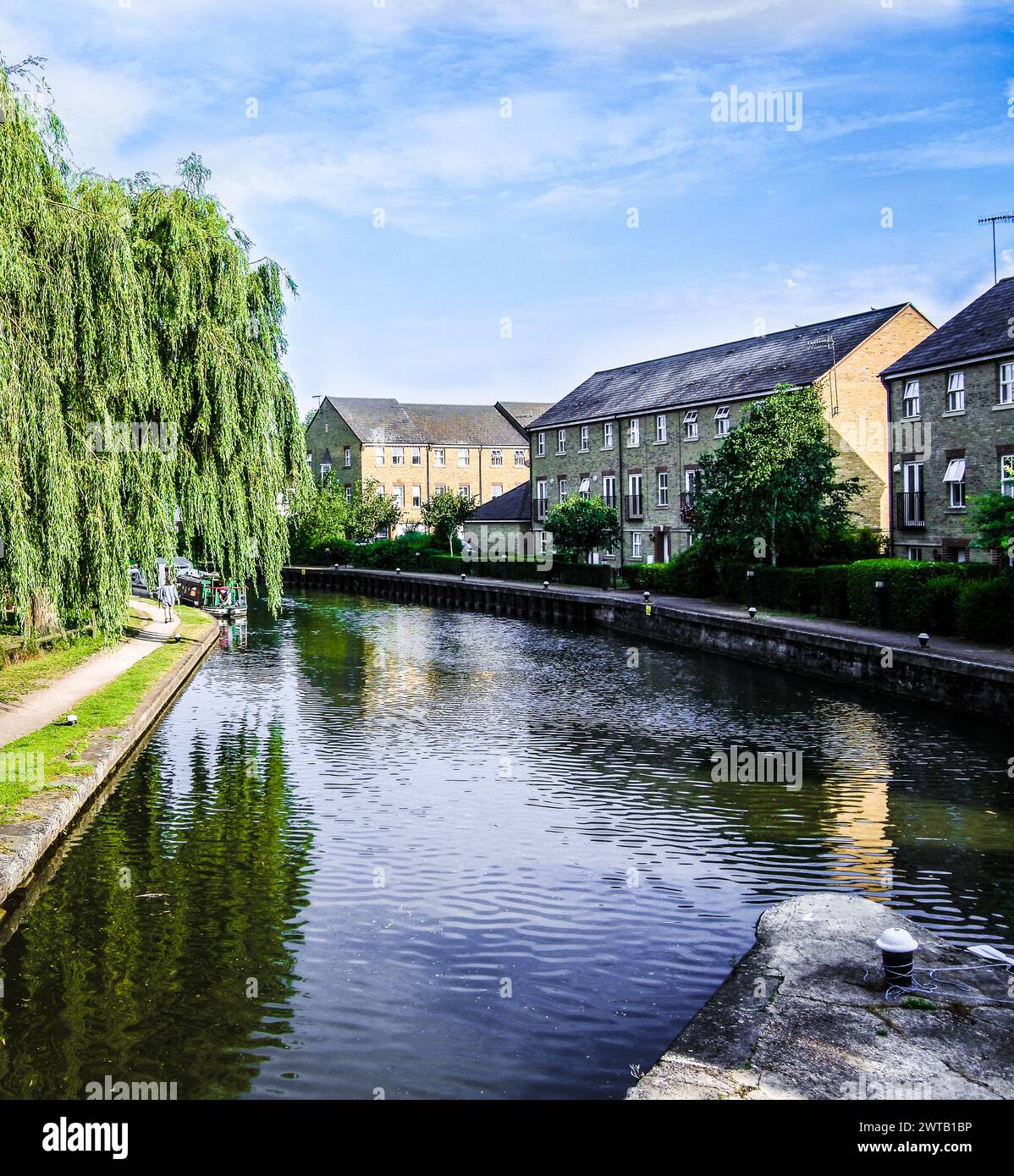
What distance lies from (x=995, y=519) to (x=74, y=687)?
62.2ft

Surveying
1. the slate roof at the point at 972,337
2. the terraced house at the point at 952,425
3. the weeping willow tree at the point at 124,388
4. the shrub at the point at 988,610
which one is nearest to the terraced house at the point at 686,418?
the terraced house at the point at 952,425

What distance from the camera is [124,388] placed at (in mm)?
16062

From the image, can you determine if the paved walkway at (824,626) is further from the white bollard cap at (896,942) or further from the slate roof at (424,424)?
the slate roof at (424,424)

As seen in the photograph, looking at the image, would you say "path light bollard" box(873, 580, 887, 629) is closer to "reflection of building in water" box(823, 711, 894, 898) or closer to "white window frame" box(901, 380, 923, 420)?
"reflection of building in water" box(823, 711, 894, 898)

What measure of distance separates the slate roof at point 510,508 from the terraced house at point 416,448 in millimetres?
16022

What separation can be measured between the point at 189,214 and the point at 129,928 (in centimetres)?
1527

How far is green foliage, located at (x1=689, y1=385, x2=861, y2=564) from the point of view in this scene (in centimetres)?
3494

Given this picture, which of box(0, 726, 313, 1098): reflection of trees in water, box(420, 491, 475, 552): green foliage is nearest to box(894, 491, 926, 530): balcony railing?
box(0, 726, 313, 1098): reflection of trees in water

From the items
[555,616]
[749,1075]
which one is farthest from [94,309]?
[555,616]

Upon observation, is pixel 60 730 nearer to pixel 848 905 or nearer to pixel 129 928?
pixel 129 928

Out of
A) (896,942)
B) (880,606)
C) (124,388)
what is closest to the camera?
(896,942)

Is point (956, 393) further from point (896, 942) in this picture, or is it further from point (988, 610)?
point (896, 942)

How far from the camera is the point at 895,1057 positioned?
Answer: 244 inches

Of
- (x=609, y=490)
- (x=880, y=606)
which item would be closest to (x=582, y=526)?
(x=609, y=490)
